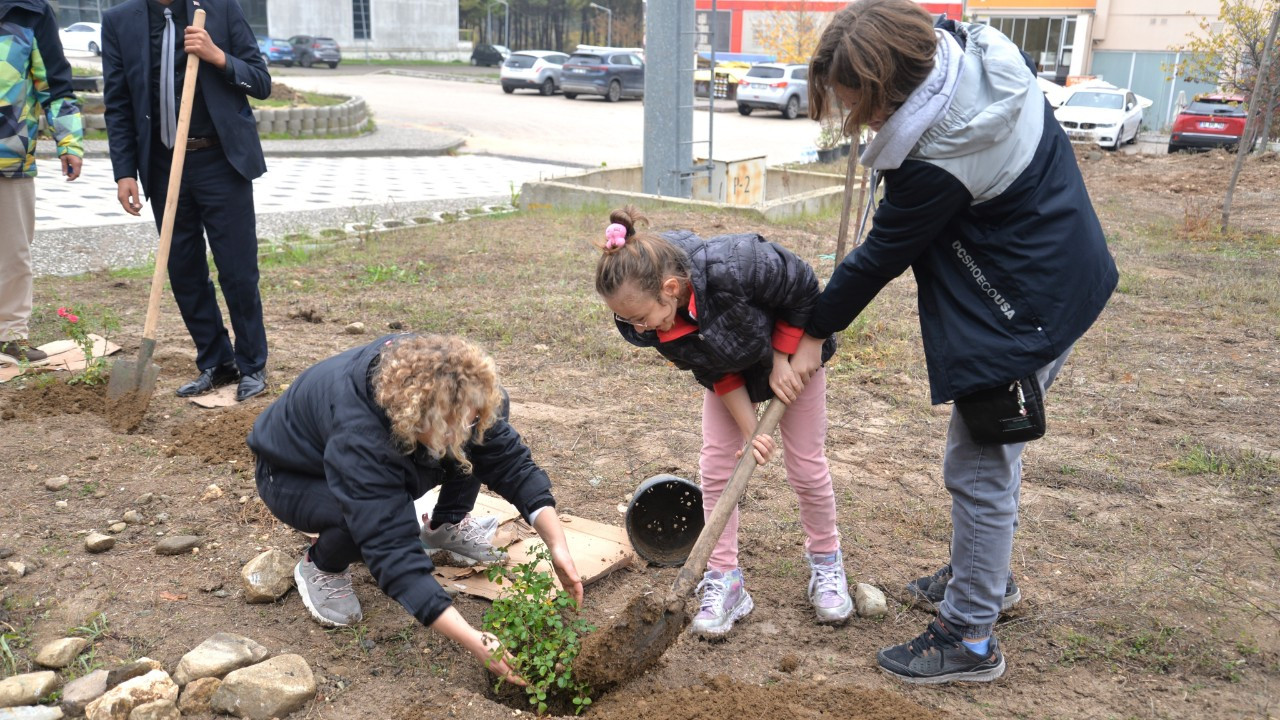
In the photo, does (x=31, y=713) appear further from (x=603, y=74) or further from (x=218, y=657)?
(x=603, y=74)

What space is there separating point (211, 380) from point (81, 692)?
7.97 ft

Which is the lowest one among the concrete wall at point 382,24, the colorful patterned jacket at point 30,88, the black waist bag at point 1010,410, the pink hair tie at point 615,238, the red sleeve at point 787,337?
the black waist bag at point 1010,410

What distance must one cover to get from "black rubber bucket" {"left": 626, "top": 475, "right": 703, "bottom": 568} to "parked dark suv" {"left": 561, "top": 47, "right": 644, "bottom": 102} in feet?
89.1

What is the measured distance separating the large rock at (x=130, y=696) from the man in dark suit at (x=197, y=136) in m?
2.27

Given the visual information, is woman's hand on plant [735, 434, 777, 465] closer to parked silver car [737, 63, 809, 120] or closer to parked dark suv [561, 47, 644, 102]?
parked silver car [737, 63, 809, 120]

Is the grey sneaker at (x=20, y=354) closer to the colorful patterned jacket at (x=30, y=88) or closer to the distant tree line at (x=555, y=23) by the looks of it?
the colorful patterned jacket at (x=30, y=88)

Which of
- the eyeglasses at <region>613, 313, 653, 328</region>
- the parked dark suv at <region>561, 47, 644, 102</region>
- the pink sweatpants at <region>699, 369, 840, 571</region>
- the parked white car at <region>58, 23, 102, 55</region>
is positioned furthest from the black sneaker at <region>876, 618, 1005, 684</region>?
the parked white car at <region>58, 23, 102, 55</region>

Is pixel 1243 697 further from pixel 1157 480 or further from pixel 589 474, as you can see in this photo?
pixel 589 474

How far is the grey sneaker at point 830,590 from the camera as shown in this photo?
290cm

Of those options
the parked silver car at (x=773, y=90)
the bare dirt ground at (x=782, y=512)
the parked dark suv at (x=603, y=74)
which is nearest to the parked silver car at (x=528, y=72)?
the parked dark suv at (x=603, y=74)

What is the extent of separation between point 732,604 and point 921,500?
112cm

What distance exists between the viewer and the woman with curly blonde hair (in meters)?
2.34

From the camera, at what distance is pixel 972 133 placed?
214cm

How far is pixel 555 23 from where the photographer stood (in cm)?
6144
